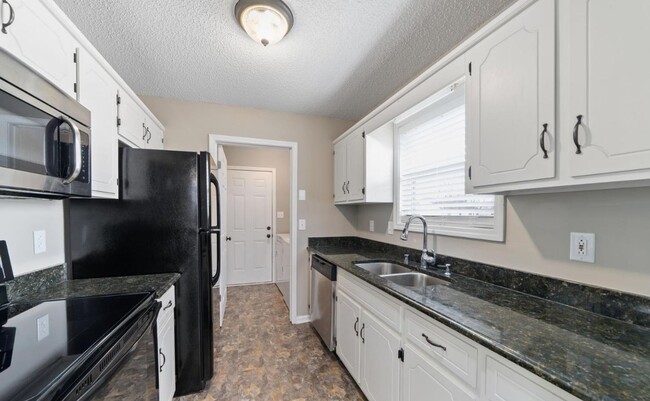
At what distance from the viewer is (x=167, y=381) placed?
1.55 meters

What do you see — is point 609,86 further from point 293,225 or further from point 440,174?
point 293,225

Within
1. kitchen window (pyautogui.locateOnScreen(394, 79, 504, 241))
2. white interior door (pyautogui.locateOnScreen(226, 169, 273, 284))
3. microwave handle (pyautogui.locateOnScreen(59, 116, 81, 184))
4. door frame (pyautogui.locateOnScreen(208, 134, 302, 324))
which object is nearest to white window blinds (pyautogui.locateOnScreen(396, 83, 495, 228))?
kitchen window (pyautogui.locateOnScreen(394, 79, 504, 241))

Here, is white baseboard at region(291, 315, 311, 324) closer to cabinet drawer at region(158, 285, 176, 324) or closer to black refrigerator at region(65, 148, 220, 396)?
black refrigerator at region(65, 148, 220, 396)

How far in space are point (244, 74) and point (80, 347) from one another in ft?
6.66

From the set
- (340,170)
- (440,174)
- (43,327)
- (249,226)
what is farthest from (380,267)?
(249,226)

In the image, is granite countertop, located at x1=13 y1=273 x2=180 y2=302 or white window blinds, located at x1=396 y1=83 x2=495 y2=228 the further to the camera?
white window blinds, located at x1=396 y1=83 x2=495 y2=228

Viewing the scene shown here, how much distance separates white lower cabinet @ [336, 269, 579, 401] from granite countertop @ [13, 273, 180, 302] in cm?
123

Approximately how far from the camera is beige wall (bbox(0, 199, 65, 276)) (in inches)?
48.2

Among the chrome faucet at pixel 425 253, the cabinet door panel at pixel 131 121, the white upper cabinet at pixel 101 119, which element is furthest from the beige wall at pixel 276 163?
the chrome faucet at pixel 425 253

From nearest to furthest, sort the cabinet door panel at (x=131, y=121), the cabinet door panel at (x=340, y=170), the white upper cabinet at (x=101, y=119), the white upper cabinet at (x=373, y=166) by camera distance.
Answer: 1. the white upper cabinet at (x=101, y=119)
2. the cabinet door panel at (x=131, y=121)
3. the white upper cabinet at (x=373, y=166)
4. the cabinet door panel at (x=340, y=170)

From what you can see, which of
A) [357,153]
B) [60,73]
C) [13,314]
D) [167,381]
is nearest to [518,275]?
[357,153]

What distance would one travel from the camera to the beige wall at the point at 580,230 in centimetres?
95

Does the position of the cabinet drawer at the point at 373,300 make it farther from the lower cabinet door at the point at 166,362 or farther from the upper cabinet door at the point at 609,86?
the lower cabinet door at the point at 166,362

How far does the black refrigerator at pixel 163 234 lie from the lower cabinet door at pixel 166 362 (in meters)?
0.10
